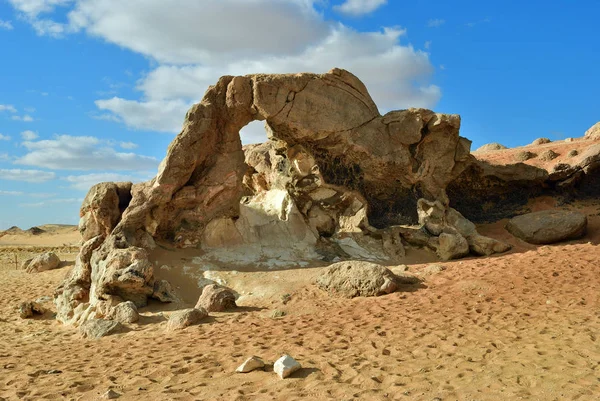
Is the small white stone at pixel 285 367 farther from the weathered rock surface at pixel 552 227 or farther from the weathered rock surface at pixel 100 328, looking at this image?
the weathered rock surface at pixel 552 227

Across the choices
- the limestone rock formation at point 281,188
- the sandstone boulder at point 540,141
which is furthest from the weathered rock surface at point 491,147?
the limestone rock formation at point 281,188

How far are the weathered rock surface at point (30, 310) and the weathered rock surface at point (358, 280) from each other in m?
6.47

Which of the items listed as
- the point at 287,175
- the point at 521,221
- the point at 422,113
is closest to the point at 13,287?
the point at 287,175

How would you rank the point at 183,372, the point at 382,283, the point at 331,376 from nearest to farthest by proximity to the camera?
the point at 331,376
the point at 183,372
the point at 382,283

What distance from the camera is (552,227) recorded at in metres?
11.9

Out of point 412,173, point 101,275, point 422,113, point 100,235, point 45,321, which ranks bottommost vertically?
point 45,321

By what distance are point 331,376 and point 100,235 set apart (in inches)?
301

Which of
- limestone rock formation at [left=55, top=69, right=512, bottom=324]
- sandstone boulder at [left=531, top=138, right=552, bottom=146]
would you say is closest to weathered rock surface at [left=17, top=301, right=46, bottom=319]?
limestone rock formation at [left=55, top=69, right=512, bottom=324]

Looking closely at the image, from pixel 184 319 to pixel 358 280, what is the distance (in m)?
3.30

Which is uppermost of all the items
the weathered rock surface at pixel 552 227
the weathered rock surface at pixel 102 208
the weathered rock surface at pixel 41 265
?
the weathered rock surface at pixel 102 208

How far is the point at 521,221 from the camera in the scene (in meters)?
12.6

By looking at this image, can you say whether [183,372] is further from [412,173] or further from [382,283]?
[412,173]

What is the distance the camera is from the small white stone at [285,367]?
509cm

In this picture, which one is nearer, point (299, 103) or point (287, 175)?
point (299, 103)
